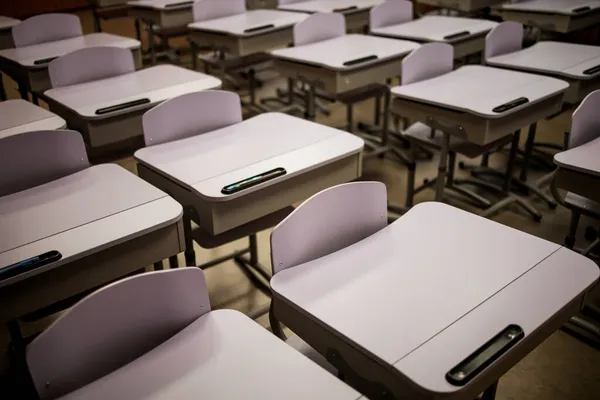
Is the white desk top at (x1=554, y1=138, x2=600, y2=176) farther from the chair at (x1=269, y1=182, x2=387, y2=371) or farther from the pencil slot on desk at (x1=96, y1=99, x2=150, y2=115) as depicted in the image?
the pencil slot on desk at (x1=96, y1=99, x2=150, y2=115)

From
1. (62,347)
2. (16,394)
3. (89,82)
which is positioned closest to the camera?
(62,347)

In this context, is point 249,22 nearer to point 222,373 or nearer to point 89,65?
point 89,65

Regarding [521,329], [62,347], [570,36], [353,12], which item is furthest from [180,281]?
[570,36]

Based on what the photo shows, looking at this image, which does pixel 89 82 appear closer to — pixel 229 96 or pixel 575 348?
pixel 229 96

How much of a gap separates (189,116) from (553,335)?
62.7 inches

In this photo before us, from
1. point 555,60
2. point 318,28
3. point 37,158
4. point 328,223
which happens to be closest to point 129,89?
point 37,158

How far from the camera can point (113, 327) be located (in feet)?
3.58

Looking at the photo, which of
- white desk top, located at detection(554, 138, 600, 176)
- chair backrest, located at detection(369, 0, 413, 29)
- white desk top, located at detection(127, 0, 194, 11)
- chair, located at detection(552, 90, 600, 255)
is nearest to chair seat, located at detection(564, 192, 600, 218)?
chair, located at detection(552, 90, 600, 255)

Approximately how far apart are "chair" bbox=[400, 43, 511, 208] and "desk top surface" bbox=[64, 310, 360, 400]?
5.70 feet

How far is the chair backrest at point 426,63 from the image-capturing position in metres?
2.53

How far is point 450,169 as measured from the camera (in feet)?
9.87

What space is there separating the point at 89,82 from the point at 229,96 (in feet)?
2.83

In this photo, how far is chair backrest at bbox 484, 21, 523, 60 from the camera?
115 inches

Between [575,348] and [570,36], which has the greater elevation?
[570,36]
